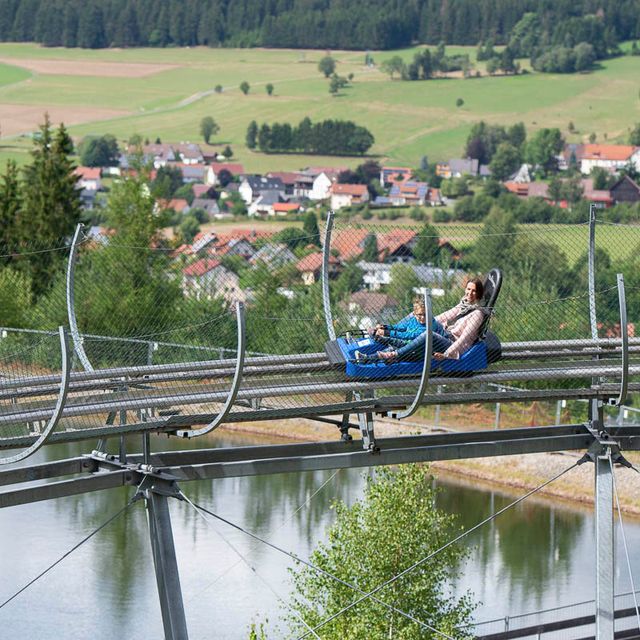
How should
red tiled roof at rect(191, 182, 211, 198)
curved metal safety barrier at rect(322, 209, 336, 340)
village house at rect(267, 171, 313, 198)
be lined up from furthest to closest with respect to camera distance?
red tiled roof at rect(191, 182, 211, 198) < village house at rect(267, 171, 313, 198) < curved metal safety barrier at rect(322, 209, 336, 340)

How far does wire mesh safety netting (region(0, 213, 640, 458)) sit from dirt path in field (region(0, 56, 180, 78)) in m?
147

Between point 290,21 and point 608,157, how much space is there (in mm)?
66008

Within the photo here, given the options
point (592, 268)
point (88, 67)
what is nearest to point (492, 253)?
point (592, 268)

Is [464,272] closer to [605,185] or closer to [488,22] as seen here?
[605,185]

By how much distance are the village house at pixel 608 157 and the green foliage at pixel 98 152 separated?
42.7 meters

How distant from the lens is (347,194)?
131m

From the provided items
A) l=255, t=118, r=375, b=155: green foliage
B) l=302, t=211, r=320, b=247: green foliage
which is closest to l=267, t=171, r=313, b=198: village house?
l=255, t=118, r=375, b=155: green foliage

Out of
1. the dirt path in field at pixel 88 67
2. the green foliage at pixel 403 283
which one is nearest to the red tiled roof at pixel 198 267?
the green foliage at pixel 403 283

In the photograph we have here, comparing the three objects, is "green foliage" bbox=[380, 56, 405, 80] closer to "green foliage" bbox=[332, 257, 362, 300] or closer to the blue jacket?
"green foliage" bbox=[332, 257, 362, 300]

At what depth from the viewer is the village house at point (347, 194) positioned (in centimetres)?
12838

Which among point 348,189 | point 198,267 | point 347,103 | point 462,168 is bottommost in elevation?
point 348,189

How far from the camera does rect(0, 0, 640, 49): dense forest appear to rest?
598ft

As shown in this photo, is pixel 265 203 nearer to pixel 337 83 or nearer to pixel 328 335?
pixel 337 83

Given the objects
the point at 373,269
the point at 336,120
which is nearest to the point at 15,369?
the point at 373,269
